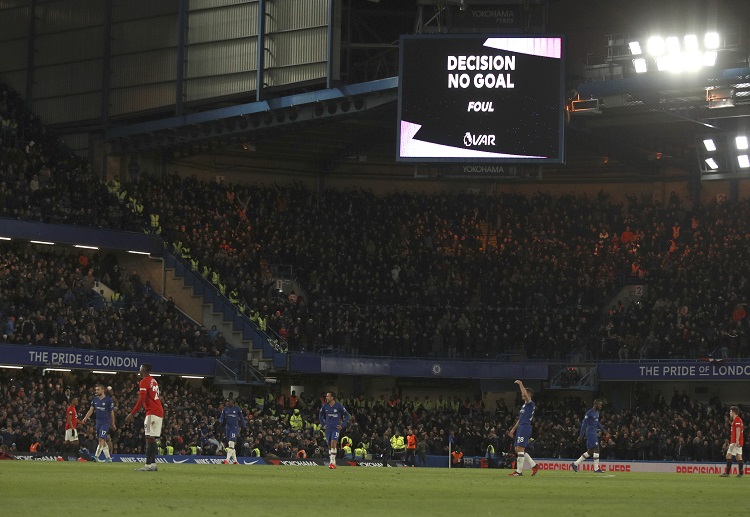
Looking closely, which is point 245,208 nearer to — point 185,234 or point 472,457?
point 185,234

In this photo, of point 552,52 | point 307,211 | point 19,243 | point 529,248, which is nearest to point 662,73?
point 552,52

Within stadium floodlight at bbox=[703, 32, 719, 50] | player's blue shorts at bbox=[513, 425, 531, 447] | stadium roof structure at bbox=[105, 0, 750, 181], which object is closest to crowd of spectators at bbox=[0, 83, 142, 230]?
stadium roof structure at bbox=[105, 0, 750, 181]

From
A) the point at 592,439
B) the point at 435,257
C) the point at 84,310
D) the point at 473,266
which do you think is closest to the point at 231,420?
the point at 592,439

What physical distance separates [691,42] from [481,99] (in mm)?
9802

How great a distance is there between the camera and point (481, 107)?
5016cm

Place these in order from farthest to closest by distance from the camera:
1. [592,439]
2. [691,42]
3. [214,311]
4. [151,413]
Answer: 1. [214,311]
2. [691,42]
3. [592,439]
4. [151,413]

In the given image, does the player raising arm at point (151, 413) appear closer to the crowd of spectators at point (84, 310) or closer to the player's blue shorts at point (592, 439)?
the player's blue shorts at point (592, 439)

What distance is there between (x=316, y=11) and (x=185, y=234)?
12.8 m

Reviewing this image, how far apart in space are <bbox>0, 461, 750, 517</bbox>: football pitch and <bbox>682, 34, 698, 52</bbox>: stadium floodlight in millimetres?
21792

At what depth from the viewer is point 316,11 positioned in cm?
5369

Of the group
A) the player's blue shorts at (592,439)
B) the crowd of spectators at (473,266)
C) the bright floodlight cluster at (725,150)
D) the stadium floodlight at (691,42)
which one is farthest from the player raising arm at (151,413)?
the bright floodlight cluster at (725,150)

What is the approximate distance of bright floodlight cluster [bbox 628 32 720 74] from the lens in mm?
43031

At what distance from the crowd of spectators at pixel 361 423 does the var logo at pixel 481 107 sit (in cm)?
1355

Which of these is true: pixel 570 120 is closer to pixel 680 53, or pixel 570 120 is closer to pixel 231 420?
pixel 680 53
